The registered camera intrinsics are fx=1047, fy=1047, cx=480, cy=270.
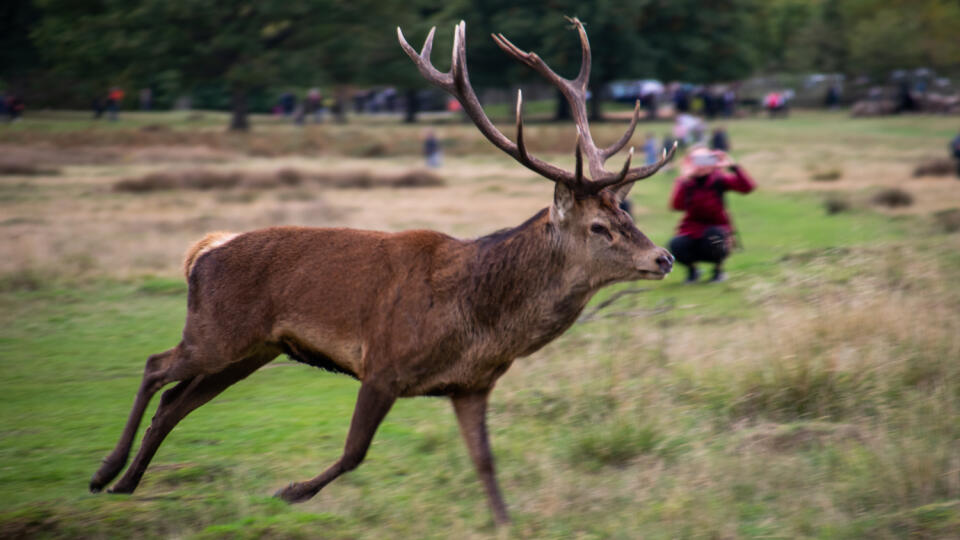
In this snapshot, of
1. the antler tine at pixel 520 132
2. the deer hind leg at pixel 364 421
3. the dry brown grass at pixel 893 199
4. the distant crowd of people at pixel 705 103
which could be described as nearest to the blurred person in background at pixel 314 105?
the distant crowd of people at pixel 705 103

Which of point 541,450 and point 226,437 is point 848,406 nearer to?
point 541,450

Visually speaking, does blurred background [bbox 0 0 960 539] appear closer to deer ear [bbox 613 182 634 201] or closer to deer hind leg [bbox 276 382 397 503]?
deer hind leg [bbox 276 382 397 503]

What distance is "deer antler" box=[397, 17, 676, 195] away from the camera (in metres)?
5.80

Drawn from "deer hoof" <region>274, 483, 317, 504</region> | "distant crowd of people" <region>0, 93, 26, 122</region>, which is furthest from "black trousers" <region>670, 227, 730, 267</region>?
"distant crowd of people" <region>0, 93, 26, 122</region>

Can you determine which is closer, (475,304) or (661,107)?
(475,304)

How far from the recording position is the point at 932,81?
219 ft

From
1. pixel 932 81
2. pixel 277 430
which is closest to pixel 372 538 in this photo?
pixel 277 430

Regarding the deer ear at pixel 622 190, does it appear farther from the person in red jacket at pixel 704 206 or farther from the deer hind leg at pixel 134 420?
the person in red jacket at pixel 704 206

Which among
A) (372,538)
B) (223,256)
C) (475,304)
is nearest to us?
(372,538)

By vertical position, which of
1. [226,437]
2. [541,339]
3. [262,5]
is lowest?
[226,437]

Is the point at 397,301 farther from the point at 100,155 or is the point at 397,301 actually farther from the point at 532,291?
the point at 100,155

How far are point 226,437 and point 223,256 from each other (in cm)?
169

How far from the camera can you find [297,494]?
18.7ft

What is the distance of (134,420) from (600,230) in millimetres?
2916
